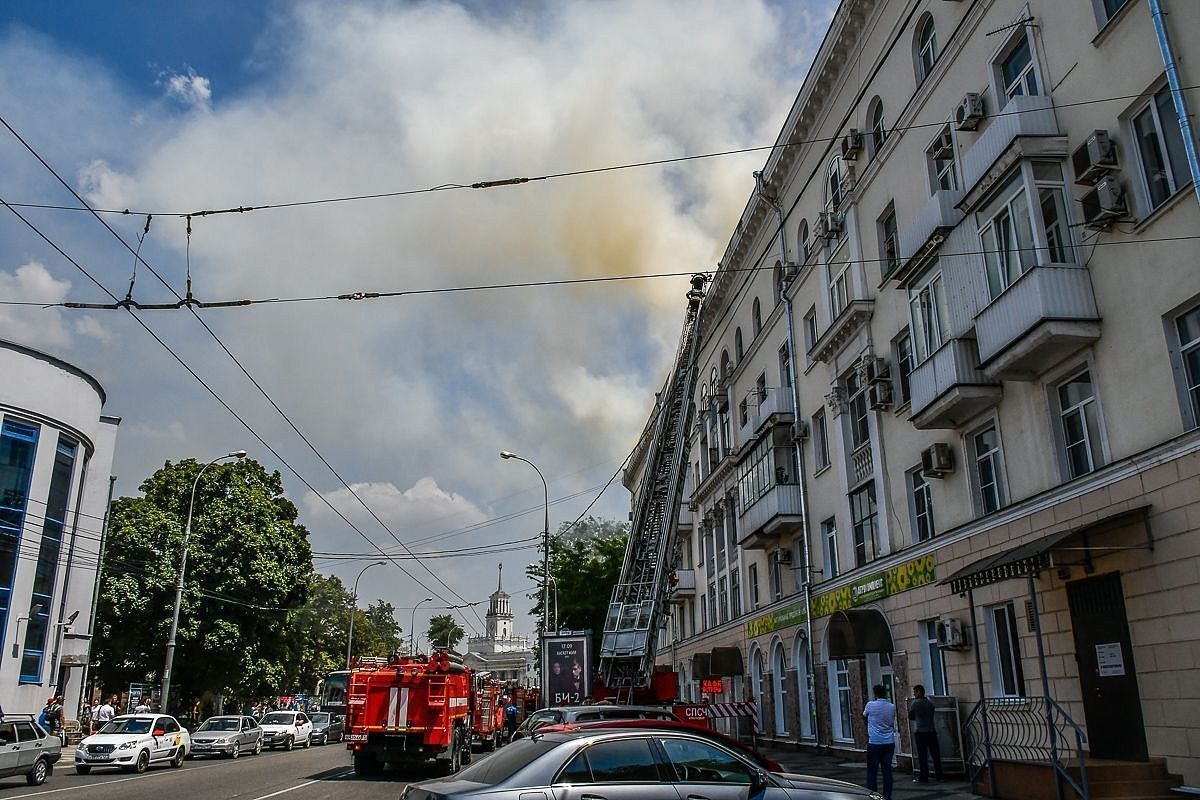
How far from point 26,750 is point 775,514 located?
1955cm

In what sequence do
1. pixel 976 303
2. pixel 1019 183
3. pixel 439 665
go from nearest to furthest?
pixel 1019 183
pixel 976 303
pixel 439 665

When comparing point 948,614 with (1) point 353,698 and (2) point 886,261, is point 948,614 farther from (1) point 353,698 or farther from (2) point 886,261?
(1) point 353,698

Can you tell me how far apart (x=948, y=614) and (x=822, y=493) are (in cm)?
787

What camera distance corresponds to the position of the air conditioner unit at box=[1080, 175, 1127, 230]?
12.9 meters

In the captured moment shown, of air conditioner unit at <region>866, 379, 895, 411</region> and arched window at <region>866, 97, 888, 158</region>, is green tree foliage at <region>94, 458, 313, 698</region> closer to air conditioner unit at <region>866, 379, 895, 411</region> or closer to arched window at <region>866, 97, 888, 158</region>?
air conditioner unit at <region>866, 379, 895, 411</region>

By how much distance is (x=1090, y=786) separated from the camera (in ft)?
37.9

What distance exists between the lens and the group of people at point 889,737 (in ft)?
45.9

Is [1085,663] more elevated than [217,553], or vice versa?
[217,553]

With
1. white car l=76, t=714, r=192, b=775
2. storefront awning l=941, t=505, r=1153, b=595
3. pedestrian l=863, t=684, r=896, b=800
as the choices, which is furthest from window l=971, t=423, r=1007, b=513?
white car l=76, t=714, r=192, b=775

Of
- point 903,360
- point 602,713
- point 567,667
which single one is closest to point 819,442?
point 903,360

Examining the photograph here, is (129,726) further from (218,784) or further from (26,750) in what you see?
(218,784)

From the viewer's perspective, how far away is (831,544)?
25.2m

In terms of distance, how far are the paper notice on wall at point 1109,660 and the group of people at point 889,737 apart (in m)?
3.06

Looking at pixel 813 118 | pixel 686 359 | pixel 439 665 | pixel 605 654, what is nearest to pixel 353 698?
pixel 439 665
